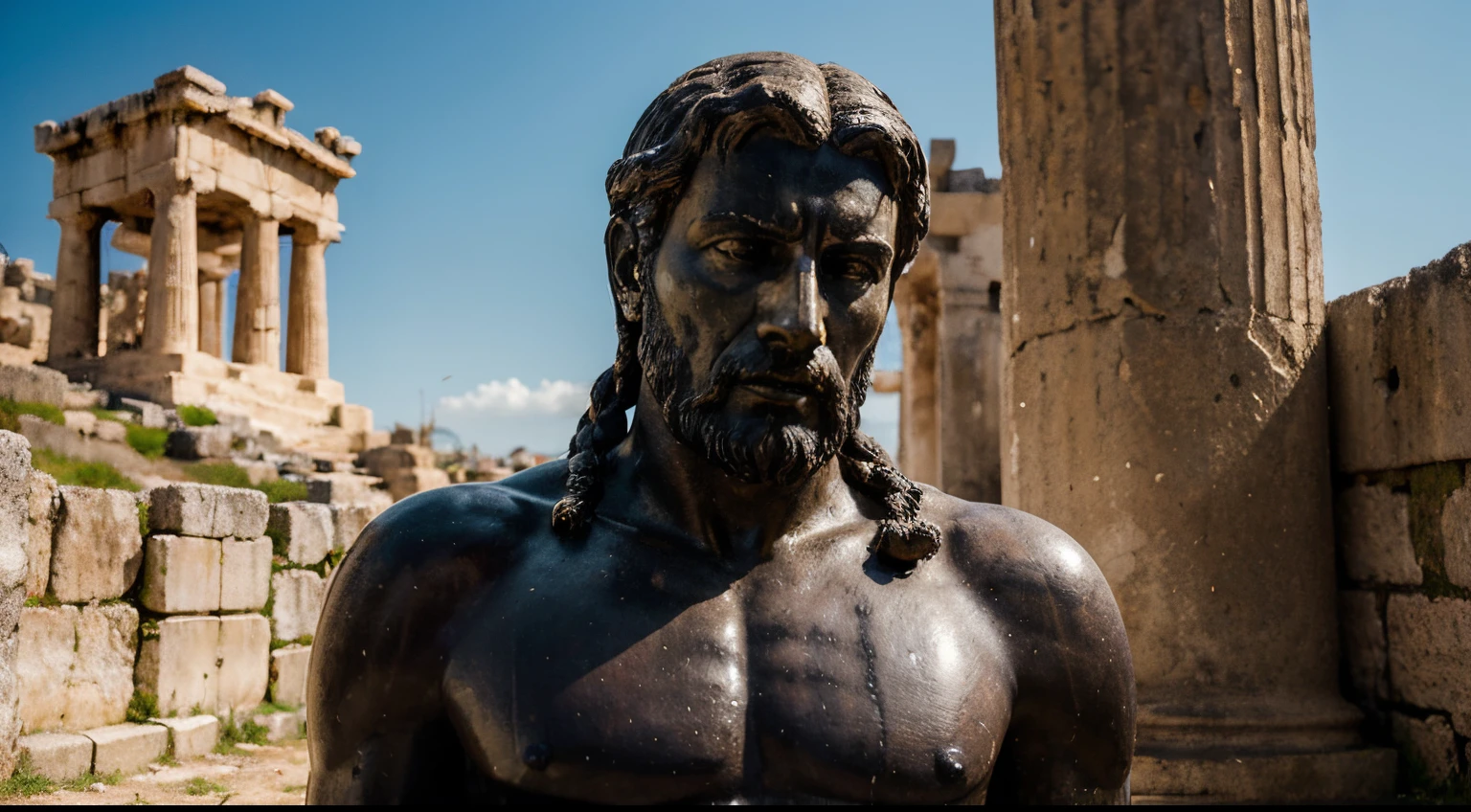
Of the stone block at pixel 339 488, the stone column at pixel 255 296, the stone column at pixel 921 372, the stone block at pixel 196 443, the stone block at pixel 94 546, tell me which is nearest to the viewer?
the stone block at pixel 94 546

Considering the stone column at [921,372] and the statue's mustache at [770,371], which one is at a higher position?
the stone column at [921,372]

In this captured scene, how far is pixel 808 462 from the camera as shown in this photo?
2006 millimetres

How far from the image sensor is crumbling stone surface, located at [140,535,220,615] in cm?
752

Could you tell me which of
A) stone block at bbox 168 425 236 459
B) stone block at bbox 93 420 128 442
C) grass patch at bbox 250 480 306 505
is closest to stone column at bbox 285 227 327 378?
stone block at bbox 168 425 236 459

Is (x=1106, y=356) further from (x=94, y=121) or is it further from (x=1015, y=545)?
(x=94, y=121)

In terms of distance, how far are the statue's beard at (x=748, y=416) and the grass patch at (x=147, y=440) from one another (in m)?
15.8

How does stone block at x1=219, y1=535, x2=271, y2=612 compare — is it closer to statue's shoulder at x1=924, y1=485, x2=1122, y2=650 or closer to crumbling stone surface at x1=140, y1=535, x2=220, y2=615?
crumbling stone surface at x1=140, y1=535, x2=220, y2=615

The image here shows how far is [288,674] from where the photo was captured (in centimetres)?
876

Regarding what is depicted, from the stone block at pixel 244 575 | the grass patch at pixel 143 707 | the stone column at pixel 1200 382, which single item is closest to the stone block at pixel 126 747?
the grass patch at pixel 143 707

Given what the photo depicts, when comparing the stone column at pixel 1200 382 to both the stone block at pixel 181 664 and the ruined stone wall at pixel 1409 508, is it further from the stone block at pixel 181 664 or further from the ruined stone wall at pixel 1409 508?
the stone block at pixel 181 664

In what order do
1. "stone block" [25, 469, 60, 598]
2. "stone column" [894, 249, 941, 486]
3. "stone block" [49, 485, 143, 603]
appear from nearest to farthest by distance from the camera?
1. "stone block" [25, 469, 60, 598]
2. "stone block" [49, 485, 143, 603]
3. "stone column" [894, 249, 941, 486]

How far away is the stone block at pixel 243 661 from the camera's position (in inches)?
319

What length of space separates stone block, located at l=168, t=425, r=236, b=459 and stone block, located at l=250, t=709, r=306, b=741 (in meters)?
9.10

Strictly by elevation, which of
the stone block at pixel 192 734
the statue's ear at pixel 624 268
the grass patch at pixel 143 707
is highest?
the statue's ear at pixel 624 268
